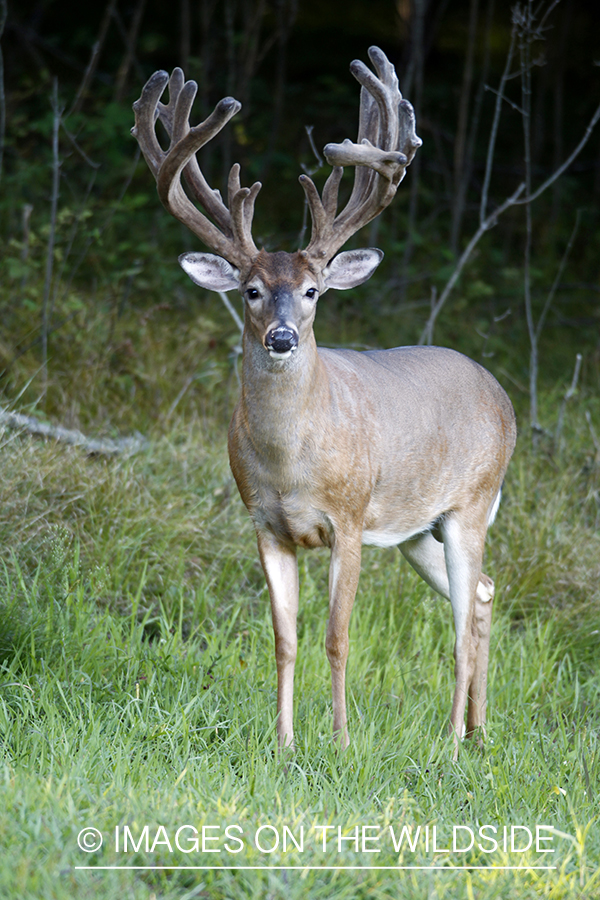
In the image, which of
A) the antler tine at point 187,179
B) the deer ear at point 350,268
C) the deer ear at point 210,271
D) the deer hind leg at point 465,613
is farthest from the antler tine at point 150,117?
the deer hind leg at point 465,613

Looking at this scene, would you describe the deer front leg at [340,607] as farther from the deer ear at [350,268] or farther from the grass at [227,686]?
the deer ear at [350,268]

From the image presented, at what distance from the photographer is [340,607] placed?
4090mm

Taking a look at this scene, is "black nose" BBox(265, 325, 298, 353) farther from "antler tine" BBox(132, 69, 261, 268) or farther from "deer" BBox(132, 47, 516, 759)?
"antler tine" BBox(132, 69, 261, 268)

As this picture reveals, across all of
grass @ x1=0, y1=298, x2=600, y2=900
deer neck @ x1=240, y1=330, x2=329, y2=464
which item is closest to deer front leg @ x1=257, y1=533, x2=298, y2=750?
grass @ x1=0, y1=298, x2=600, y2=900

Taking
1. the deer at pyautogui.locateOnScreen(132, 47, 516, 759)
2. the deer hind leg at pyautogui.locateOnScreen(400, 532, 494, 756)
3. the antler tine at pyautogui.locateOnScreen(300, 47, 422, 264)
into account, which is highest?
the antler tine at pyautogui.locateOnScreen(300, 47, 422, 264)

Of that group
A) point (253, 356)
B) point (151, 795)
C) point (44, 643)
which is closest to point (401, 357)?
point (253, 356)

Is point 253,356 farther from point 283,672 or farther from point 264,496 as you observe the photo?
point 283,672

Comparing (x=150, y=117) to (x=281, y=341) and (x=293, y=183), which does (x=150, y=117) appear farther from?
(x=293, y=183)

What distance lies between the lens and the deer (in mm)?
3932

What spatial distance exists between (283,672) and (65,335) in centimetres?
339

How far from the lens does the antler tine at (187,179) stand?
13.0 feet

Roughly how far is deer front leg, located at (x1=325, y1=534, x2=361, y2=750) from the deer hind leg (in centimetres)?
55

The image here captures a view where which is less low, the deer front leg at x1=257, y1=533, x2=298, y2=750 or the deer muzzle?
the deer muzzle

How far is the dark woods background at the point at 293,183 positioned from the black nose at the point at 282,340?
2376mm
